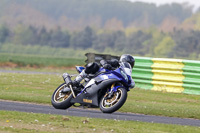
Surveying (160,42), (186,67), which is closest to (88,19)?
(160,42)

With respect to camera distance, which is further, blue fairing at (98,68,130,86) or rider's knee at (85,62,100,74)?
rider's knee at (85,62,100,74)

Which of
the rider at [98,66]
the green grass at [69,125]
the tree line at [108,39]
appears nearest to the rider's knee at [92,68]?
the rider at [98,66]

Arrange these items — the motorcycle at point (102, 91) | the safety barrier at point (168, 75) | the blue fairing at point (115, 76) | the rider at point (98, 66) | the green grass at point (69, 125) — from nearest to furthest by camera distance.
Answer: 1. the green grass at point (69, 125)
2. the motorcycle at point (102, 91)
3. the blue fairing at point (115, 76)
4. the rider at point (98, 66)
5. the safety barrier at point (168, 75)

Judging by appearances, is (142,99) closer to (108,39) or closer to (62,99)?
(62,99)

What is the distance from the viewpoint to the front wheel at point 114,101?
31.6 feet

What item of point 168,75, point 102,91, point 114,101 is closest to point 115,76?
point 102,91

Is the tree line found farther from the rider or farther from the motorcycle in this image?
the motorcycle

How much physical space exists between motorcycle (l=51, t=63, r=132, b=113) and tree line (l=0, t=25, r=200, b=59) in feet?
109

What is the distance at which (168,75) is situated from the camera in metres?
17.8

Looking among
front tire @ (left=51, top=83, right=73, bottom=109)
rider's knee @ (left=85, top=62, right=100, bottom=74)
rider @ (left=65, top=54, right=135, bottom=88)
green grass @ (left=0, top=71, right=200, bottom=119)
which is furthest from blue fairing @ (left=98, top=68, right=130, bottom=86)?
green grass @ (left=0, top=71, right=200, bottom=119)

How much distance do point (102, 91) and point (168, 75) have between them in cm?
805

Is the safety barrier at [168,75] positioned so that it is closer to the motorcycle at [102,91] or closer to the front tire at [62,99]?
the motorcycle at [102,91]

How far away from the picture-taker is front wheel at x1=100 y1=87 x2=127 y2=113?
9625 mm

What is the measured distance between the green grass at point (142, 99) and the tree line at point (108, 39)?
26822 millimetres
